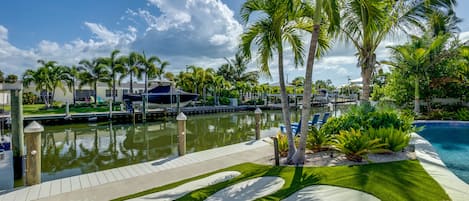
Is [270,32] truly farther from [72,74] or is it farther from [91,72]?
[72,74]

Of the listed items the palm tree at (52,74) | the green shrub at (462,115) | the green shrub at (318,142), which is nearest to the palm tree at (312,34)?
the green shrub at (318,142)

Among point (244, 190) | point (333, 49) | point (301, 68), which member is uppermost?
point (333, 49)

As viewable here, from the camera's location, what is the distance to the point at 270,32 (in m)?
5.64

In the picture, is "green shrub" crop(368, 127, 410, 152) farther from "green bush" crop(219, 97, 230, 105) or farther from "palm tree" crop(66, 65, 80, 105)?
"palm tree" crop(66, 65, 80, 105)

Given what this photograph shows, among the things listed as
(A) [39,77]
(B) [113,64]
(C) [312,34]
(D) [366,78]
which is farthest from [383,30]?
(A) [39,77]

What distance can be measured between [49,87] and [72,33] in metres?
15.2

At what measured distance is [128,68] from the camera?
28938 mm

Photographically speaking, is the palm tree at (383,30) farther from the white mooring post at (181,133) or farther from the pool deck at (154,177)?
the white mooring post at (181,133)

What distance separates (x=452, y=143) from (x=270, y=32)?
7111mm

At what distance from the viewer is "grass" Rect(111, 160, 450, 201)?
3.46 m

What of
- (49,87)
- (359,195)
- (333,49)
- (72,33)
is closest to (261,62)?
(333,49)

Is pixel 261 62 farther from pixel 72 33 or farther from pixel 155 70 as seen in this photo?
pixel 155 70

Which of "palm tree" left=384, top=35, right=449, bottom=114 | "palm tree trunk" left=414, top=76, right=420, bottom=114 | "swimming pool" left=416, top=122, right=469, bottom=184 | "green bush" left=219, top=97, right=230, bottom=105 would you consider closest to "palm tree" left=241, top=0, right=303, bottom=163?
"swimming pool" left=416, top=122, right=469, bottom=184

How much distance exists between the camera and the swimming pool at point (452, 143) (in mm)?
5344
